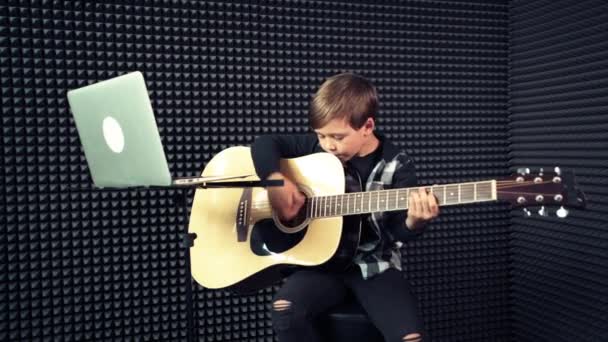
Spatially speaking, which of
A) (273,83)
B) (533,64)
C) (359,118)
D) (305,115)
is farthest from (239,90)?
(533,64)

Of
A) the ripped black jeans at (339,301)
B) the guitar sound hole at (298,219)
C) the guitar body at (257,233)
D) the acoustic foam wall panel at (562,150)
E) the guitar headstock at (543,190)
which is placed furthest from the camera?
the acoustic foam wall panel at (562,150)

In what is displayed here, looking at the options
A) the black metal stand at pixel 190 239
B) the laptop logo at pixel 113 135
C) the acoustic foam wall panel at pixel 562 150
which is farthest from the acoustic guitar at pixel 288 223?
the acoustic foam wall panel at pixel 562 150

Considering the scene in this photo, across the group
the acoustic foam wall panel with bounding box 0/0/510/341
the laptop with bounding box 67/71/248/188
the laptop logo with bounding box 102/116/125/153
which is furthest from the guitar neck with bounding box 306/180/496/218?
the acoustic foam wall panel with bounding box 0/0/510/341

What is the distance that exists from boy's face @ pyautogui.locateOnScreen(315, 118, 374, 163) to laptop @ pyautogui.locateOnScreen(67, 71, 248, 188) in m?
0.54

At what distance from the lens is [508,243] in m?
3.34

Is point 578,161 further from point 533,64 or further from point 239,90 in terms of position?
point 239,90

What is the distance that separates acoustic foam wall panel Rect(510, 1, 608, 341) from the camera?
2.65 metres

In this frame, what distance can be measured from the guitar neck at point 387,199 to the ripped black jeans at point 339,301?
0.83 feet

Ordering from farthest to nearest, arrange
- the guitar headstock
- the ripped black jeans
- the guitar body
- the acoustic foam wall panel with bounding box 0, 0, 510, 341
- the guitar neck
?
the acoustic foam wall panel with bounding box 0, 0, 510, 341
the guitar body
the ripped black jeans
the guitar neck
the guitar headstock

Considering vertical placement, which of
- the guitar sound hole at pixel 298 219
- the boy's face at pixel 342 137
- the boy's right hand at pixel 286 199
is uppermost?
the boy's face at pixel 342 137

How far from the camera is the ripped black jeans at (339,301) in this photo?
5.64 feet

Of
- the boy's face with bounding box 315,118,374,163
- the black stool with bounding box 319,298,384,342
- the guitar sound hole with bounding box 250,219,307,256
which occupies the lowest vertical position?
the black stool with bounding box 319,298,384,342

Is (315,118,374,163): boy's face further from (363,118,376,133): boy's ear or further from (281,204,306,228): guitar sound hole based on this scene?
(281,204,306,228): guitar sound hole

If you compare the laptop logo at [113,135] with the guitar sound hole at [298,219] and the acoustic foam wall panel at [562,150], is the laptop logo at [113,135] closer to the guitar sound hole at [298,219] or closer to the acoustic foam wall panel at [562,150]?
the guitar sound hole at [298,219]
